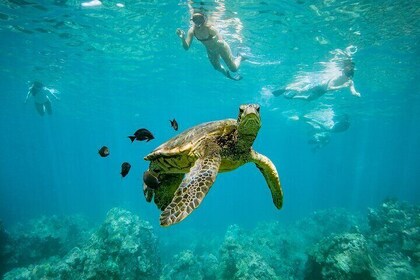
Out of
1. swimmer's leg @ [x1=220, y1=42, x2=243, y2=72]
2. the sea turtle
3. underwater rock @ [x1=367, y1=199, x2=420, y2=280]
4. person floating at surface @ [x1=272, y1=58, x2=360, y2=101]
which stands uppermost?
swimmer's leg @ [x1=220, y1=42, x2=243, y2=72]

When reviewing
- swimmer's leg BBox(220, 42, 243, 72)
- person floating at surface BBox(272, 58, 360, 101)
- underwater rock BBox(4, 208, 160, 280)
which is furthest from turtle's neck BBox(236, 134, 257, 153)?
person floating at surface BBox(272, 58, 360, 101)

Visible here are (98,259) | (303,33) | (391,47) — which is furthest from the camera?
(391,47)

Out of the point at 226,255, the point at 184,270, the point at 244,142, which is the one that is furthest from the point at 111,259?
the point at 244,142

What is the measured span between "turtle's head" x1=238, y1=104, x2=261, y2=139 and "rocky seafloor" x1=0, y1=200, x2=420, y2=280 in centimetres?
767

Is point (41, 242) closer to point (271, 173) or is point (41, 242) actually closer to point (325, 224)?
point (271, 173)

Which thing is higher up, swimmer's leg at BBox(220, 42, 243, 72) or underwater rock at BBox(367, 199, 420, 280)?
swimmer's leg at BBox(220, 42, 243, 72)

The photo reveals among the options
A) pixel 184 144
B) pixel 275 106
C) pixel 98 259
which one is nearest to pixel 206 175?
pixel 184 144

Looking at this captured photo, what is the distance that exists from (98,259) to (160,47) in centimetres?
1598

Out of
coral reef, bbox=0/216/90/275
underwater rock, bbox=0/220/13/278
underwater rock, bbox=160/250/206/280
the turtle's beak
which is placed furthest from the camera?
coral reef, bbox=0/216/90/275

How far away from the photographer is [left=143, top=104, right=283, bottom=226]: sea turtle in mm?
3164

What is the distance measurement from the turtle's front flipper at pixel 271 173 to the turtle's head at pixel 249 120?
679 millimetres

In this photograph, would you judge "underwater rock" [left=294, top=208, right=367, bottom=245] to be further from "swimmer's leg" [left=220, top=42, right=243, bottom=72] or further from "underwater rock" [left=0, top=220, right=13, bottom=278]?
"underwater rock" [left=0, top=220, right=13, bottom=278]

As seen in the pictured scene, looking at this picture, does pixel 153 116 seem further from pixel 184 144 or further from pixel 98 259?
pixel 184 144

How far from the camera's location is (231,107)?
40.9 meters
